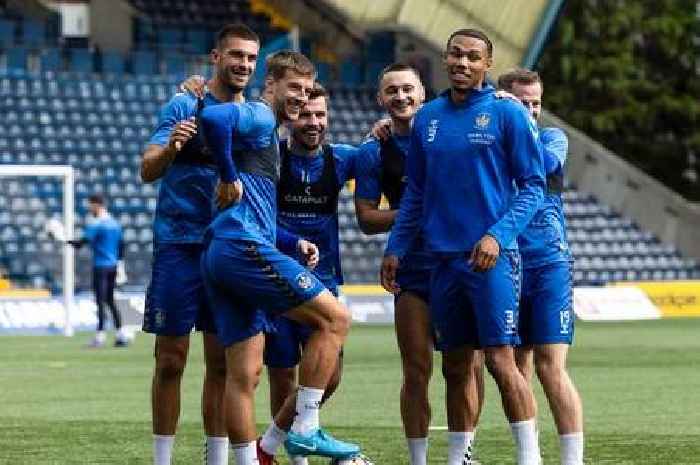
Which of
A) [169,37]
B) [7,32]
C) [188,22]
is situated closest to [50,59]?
[7,32]

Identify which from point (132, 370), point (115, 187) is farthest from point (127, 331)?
point (115, 187)

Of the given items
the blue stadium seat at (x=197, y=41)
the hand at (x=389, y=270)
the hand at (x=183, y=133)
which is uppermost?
the hand at (x=183, y=133)

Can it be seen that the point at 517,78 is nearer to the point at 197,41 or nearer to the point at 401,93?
the point at 401,93

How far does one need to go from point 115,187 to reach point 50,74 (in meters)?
3.09

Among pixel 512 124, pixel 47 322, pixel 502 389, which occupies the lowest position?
pixel 47 322

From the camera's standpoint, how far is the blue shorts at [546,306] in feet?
35.0

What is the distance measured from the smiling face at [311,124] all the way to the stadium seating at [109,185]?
77.9ft

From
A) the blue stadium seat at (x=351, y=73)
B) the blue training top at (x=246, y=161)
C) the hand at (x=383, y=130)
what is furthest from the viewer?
the blue stadium seat at (x=351, y=73)

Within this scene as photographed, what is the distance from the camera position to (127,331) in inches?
1125

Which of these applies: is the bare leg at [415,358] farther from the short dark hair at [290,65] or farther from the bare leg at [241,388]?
the short dark hair at [290,65]

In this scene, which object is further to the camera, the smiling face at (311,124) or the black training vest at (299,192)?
the black training vest at (299,192)

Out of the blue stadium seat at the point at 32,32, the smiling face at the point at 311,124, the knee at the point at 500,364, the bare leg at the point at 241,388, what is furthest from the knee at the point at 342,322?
the blue stadium seat at the point at 32,32

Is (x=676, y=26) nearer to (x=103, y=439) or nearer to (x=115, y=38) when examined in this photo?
(x=115, y=38)

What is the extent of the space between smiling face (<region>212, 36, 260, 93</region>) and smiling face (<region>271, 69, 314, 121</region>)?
300 mm
